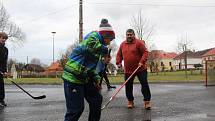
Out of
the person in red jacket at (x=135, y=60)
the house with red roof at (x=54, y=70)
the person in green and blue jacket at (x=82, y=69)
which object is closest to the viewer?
the person in green and blue jacket at (x=82, y=69)

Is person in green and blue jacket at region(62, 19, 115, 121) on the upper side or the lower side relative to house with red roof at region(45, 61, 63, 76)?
upper

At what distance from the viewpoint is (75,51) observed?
554 cm

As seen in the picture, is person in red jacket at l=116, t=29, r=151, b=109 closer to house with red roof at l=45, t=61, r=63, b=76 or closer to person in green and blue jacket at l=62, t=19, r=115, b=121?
person in green and blue jacket at l=62, t=19, r=115, b=121

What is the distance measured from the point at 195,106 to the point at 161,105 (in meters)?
0.78

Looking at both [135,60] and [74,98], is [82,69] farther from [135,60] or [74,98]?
[135,60]

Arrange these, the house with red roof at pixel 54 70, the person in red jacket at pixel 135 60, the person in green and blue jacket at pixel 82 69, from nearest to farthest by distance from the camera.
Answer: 1. the person in green and blue jacket at pixel 82 69
2. the person in red jacket at pixel 135 60
3. the house with red roof at pixel 54 70

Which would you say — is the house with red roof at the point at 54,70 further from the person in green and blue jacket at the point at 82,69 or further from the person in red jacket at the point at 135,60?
the person in green and blue jacket at the point at 82,69

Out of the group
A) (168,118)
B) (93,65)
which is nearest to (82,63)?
(93,65)

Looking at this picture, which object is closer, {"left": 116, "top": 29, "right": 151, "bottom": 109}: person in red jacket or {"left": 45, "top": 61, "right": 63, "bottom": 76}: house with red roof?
{"left": 116, "top": 29, "right": 151, "bottom": 109}: person in red jacket

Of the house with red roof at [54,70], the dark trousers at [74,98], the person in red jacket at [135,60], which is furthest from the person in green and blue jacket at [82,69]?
the house with red roof at [54,70]

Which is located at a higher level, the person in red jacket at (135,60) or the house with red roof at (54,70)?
the person in red jacket at (135,60)

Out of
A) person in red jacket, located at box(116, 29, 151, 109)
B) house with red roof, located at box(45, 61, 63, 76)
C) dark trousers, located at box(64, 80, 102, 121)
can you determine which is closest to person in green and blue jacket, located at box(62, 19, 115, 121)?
dark trousers, located at box(64, 80, 102, 121)

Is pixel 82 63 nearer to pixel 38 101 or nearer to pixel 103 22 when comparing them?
pixel 103 22

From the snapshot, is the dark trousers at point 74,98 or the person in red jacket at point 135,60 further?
the person in red jacket at point 135,60
